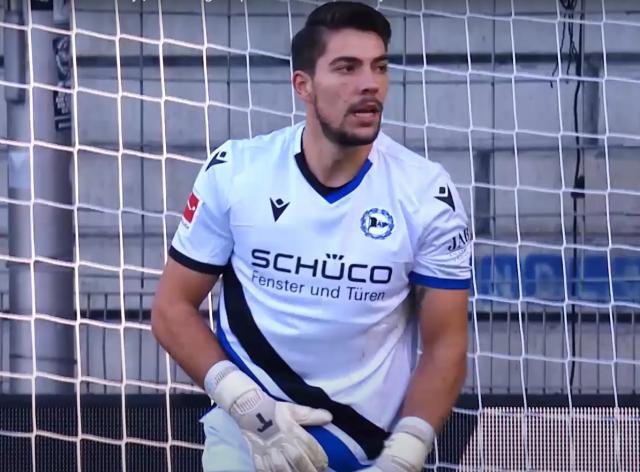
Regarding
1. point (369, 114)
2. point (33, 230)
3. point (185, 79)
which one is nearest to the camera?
point (369, 114)

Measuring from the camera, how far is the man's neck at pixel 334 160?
118 inches

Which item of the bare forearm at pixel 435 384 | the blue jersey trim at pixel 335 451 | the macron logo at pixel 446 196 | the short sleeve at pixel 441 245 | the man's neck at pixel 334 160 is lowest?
the blue jersey trim at pixel 335 451

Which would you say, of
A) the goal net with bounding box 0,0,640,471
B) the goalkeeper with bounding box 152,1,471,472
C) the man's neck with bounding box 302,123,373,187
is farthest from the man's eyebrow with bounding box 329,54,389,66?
the goal net with bounding box 0,0,640,471

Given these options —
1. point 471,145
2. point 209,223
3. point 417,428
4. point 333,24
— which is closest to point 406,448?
point 417,428

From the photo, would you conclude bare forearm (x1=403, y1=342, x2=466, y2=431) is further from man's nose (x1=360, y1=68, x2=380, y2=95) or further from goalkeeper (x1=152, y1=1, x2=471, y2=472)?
man's nose (x1=360, y1=68, x2=380, y2=95)

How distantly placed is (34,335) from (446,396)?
193cm

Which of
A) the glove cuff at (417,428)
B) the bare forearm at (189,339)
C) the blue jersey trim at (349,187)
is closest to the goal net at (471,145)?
the bare forearm at (189,339)

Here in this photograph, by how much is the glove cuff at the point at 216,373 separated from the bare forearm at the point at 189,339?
0.02m

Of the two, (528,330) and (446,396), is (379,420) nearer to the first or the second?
(446,396)

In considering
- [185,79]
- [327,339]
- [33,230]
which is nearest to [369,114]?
[327,339]

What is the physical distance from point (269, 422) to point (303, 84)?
0.73m

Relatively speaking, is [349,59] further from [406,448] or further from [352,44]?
[406,448]

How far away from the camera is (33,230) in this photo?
14.7 ft

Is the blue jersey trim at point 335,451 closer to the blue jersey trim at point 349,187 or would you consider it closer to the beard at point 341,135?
the blue jersey trim at point 349,187
